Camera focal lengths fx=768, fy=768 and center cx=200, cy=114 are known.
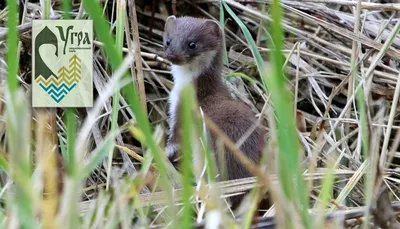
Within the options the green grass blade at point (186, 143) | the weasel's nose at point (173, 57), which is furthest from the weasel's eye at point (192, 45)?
the green grass blade at point (186, 143)

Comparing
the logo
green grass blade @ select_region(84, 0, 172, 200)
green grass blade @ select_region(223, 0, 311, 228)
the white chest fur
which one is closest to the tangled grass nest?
the logo

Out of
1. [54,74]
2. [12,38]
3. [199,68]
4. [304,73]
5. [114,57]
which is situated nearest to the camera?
[114,57]

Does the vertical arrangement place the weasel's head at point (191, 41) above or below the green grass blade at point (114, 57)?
below

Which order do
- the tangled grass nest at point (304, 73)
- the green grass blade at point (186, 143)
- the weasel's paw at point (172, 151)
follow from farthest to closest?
the weasel's paw at point (172, 151) → the tangled grass nest at point (304, 73) → the green grass blade at point (186, 143)

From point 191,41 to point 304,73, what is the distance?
0.57m

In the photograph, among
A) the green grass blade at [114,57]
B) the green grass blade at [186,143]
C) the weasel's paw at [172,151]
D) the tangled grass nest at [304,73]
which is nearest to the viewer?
the green grass blade at [114,57]

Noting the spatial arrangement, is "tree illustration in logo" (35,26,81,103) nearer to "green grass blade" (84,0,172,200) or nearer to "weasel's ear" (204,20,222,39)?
"weasel's ear" (204,20,222,39)

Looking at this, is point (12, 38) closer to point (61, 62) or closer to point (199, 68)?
point (61, 62)

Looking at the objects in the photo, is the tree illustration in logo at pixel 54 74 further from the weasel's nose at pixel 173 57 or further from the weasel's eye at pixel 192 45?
the weasel's eye at pixel 192 45

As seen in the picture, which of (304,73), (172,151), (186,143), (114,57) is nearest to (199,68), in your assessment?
(172,151)

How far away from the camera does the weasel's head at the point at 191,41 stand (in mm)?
2871

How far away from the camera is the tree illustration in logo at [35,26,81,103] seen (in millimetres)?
2676

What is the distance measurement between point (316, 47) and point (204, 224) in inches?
72.6

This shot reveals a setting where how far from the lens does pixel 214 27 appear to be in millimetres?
2969
